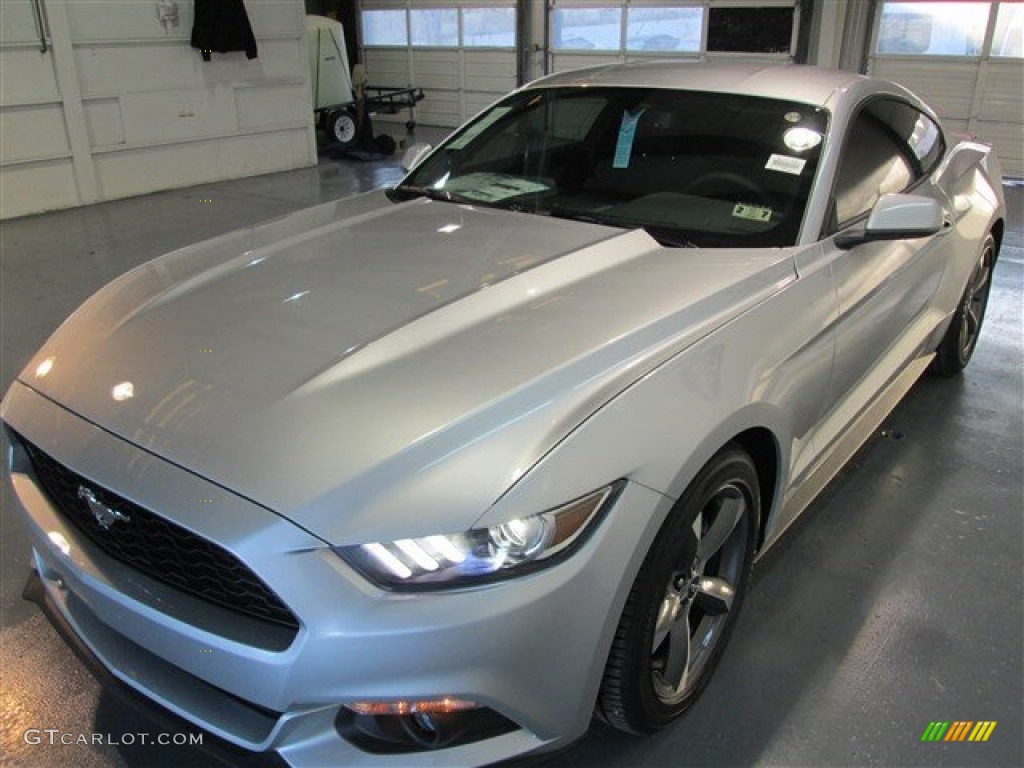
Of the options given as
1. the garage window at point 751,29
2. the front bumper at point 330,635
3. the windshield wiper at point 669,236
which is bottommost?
the front bumper at point 330,635

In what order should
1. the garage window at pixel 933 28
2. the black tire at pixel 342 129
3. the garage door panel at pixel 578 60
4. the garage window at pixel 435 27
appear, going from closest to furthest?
1. the garage window at pixel 933 28
2. the black tire at pixel 342 129
3. the garage door panel at pixel 578 60
4. the garage window at pixel 435 27

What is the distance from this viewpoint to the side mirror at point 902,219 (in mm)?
2197

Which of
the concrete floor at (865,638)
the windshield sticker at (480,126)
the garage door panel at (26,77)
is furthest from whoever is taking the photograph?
the garage door panel at (26,77)

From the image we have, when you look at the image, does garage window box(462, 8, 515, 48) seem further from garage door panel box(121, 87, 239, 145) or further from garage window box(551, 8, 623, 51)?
garage door panel box(121, 87, 239, 145)

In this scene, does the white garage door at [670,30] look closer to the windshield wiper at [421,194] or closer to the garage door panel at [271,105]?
the garage door panel at [271,105]

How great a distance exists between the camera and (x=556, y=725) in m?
1.45

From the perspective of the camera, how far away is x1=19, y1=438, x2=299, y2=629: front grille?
53.8 inches

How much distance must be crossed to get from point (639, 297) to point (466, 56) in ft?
36.1

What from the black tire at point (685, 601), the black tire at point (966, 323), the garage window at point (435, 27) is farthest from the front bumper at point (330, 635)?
the garage window at point (435, 27)

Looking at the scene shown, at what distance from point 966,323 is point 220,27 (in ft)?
23.6

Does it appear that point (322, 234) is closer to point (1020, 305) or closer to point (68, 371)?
point (68, 371)

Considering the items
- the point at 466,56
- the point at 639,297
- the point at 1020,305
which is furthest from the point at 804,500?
the point at 466,56

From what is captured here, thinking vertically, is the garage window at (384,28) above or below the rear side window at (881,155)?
above

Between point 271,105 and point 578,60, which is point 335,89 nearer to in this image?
point 271,105
